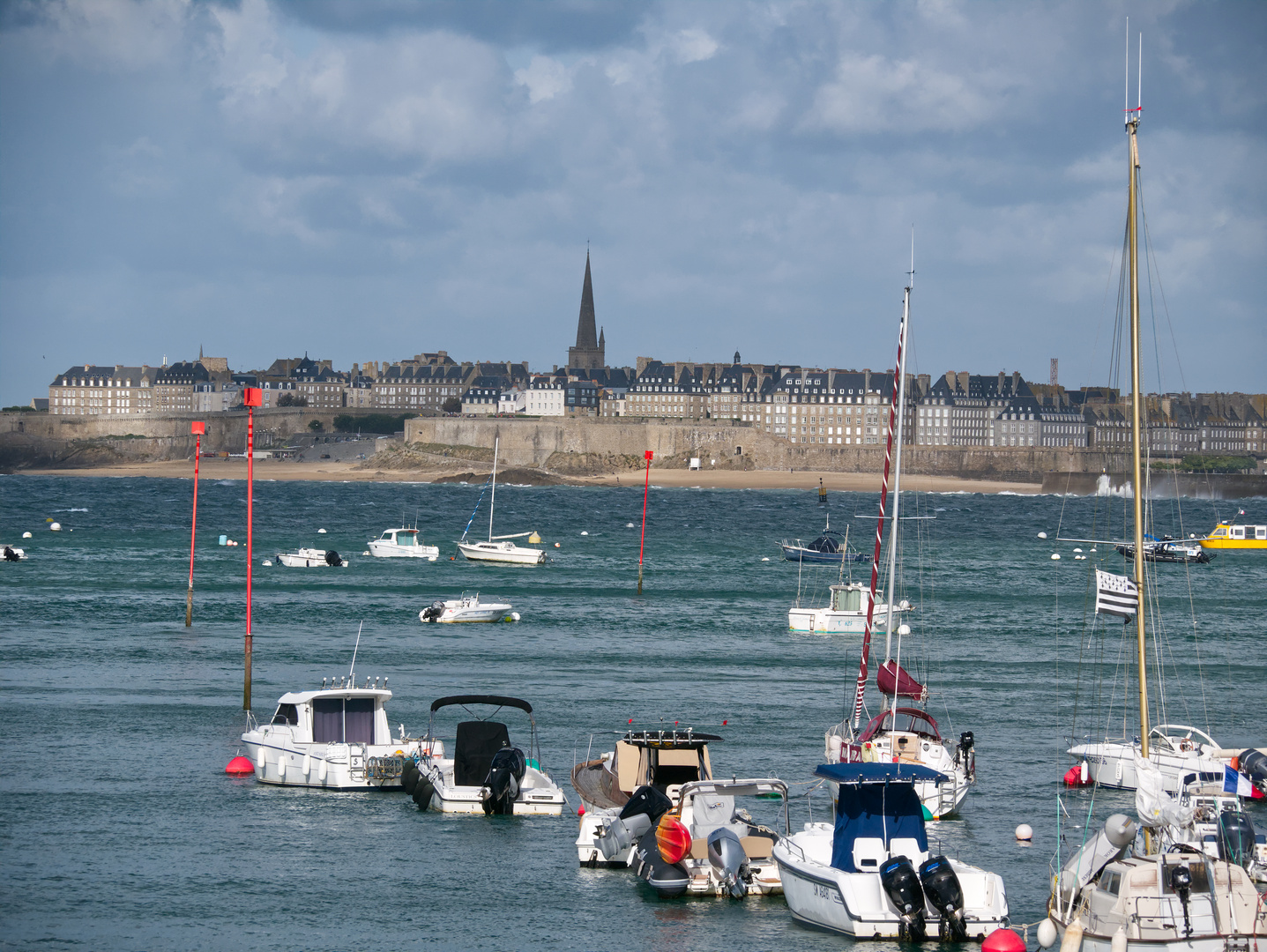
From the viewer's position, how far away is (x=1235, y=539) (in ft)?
226

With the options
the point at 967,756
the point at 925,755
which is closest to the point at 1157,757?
the point at 967,756

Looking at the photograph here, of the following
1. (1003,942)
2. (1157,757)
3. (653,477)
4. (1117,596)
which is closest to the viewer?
(1003,942)

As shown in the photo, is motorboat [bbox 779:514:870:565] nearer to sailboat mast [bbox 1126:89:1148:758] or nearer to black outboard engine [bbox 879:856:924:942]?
sailboat mast [bbox 1126:89:1148:758]

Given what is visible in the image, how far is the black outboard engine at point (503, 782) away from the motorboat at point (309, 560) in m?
32.9

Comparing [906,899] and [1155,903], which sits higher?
[1155,903]

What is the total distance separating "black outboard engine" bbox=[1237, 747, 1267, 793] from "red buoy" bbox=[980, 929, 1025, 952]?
25.1ft

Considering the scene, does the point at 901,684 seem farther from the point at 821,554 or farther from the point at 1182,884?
the point at 821,554

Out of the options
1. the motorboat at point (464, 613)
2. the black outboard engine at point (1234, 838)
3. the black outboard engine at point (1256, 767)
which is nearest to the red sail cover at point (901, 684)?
the black outboard engine at point (1256, 767)

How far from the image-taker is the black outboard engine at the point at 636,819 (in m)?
16.2

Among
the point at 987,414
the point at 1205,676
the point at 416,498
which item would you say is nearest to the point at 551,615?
the point at 1205,676

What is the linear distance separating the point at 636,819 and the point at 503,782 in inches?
103

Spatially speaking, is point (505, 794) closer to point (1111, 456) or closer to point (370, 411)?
point (1111, 456)

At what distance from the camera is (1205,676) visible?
29641 mm

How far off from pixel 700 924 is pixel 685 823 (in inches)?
53.0
